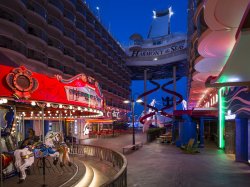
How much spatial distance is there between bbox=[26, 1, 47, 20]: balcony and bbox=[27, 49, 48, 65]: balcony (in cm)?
486

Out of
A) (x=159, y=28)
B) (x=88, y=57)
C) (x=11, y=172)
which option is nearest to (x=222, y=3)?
(x=11, y=172)

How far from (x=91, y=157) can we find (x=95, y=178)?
17.8 ft

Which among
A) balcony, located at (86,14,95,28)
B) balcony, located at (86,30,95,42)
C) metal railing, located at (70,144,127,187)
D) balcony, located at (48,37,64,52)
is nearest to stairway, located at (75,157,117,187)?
metal railing, located at (70,144,127,187)

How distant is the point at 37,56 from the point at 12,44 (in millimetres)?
5622

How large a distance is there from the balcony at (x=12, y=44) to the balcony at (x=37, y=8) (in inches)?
231

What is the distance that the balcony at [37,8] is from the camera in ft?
113

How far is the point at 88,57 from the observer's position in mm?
54781

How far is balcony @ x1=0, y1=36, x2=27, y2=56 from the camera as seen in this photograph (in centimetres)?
2931

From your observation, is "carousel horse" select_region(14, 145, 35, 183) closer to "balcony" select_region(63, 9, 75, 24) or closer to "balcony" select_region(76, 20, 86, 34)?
"balcony" select_region(63, 9, 75, 24)

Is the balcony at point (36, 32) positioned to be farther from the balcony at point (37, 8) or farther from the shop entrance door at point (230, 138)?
the shop entrance door at point (230, 138)

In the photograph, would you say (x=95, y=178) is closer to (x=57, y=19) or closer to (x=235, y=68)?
(x=235, y=68)

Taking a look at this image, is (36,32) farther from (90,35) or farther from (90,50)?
(90,35)

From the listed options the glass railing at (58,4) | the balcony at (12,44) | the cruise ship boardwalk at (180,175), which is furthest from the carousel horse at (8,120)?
the glass railing at (58,4)

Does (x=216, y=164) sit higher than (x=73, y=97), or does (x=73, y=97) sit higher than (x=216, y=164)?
(x=73, y=97)
